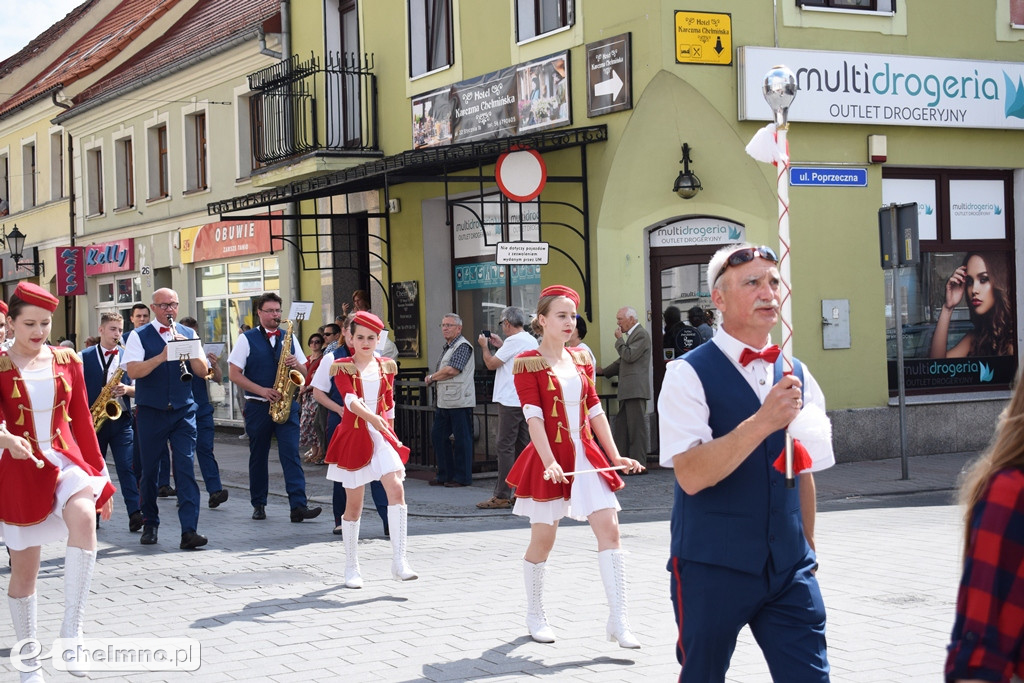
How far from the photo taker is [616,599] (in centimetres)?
670

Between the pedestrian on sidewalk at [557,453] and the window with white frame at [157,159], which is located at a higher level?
the window with white frame at [157,159]

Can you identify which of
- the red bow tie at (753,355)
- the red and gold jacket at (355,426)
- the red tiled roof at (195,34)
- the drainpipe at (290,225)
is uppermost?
the red tiled roof at (195,34)

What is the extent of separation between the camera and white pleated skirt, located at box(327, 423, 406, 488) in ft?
29.7

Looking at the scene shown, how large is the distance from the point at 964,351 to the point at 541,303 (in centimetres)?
1123

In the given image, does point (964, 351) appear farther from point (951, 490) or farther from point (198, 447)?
point (198, 447)

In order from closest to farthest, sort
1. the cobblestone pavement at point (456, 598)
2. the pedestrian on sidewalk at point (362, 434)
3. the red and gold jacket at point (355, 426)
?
the cobblestone pavement at point (456, 598), the pedestrian on sidewalk at point (362, 434), the red and gold jacket at point (355, 426)

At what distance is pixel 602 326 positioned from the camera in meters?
15.4

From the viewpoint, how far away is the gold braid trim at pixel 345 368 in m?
9.18

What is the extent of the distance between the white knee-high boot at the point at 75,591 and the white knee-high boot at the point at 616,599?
Result: 8.79ft

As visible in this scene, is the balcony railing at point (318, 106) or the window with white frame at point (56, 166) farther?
the window with white frame at point (56, 166)

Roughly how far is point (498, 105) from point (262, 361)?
6257mm

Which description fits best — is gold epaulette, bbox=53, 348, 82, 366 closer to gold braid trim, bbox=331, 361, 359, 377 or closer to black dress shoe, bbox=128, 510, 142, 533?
gold braid trim, bbox=331, 361, 359, 377

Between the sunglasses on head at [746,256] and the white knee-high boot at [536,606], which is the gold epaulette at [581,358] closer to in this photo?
the white knee-high boot at [536,606]

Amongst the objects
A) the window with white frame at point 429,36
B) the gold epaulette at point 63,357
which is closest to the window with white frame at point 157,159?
the window with white frame at point 429,36
